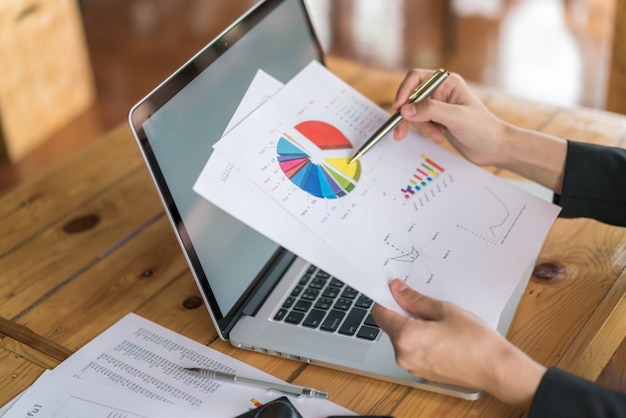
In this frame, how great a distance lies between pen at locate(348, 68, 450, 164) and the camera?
1032 mm

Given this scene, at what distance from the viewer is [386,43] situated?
3.32m

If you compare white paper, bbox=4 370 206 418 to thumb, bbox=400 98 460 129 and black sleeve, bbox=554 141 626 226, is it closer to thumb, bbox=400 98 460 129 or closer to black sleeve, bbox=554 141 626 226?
thumb, bbox=400 98 460 129

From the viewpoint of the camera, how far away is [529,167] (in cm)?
114

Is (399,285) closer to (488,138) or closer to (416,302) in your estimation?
(416,302)

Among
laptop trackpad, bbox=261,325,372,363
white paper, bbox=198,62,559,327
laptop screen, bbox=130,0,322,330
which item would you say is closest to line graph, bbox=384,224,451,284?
white paper, bbox=198,62,559,327

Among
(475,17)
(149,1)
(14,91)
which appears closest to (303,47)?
(14,91)

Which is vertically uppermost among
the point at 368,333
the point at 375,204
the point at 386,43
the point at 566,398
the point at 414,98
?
the point at 386,43

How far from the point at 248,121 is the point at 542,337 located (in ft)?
1.40

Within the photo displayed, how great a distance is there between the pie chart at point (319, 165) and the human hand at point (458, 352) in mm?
161

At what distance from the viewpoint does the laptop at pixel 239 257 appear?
918 mm

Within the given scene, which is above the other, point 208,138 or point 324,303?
point 208,138

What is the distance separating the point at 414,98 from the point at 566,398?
44 cm

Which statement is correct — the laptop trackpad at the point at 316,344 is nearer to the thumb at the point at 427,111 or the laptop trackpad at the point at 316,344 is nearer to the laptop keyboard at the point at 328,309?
the laptop keyboard at the point at 328,309

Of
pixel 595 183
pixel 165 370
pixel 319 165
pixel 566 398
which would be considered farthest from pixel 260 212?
pixel 595 183
